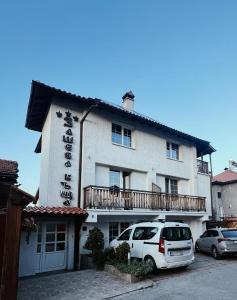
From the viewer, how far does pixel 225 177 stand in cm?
2952

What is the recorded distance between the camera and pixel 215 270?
11711 mm

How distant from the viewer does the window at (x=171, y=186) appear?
64.0 feet

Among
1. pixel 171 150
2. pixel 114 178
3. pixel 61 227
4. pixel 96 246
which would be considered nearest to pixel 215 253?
pixel 96 246

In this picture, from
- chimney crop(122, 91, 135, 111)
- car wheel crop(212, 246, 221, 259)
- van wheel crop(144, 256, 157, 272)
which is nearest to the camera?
van wheel crop(144, 256, 157, 272)

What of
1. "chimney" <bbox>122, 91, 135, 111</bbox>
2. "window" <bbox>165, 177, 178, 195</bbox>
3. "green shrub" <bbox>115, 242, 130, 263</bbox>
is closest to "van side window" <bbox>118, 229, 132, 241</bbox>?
"green shrub" <bbox>115, 242, 130, 263</bbox>

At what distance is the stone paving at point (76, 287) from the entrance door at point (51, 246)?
2.26 metres

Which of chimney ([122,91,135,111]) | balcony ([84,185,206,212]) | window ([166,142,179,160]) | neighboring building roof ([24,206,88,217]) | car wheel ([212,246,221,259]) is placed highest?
chimney ([122,91,135,111])

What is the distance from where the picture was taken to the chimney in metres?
20.8

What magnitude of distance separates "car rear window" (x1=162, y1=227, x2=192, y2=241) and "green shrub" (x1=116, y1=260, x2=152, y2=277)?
1354 millimetres

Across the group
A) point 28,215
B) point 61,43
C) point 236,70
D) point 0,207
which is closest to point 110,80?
point 61,43

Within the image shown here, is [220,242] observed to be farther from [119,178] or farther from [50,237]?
[50,237]

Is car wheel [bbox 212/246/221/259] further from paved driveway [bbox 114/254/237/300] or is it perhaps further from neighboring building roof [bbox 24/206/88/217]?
neighboring building roof [bbox 24/206/88/217]

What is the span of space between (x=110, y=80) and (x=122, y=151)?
14.4ft

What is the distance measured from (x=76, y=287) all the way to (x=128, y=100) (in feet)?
47.2
